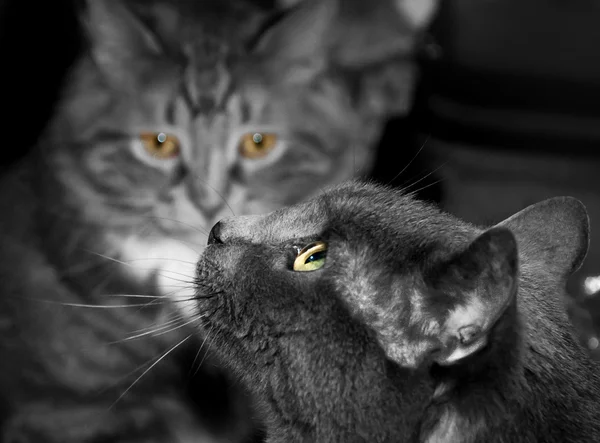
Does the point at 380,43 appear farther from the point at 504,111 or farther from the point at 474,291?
the point at 474,291

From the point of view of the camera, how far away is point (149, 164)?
136 centimetres

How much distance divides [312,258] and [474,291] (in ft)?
0.75

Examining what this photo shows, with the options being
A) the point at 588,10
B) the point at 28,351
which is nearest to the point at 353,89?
the point at 588,10

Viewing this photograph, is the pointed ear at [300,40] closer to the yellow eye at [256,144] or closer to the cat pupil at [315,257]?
the yellow eye at [256,144]

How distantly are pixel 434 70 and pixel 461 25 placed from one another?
0.12 meters

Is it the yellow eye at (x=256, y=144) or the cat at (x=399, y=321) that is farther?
the yellow eye at (x=256, y=144)

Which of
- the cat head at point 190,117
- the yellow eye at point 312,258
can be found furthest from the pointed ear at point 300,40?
the yellow eye at point 312,258

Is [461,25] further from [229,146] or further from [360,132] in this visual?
[229,146]

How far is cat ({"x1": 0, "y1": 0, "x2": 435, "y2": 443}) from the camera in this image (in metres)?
1.34

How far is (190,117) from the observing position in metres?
1.34

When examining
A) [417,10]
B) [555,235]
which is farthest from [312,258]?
[417,10]

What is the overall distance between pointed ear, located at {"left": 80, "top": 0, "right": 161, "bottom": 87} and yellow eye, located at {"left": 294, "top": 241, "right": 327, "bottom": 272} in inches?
29.7

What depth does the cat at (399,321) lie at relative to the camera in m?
→ 0.58

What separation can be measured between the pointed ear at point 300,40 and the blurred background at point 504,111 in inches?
9.9
